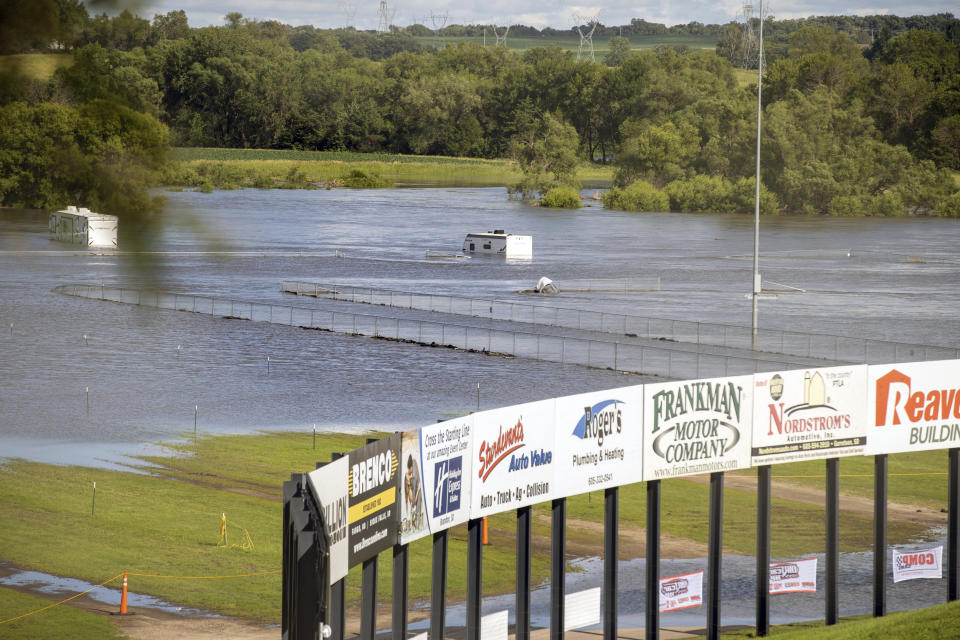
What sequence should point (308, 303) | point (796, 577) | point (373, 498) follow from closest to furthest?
point (373, 498) → point (796, 577) → point (308, 303)

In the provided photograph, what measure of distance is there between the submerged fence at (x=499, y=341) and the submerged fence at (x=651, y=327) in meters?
2.97

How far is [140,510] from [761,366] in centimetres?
3000

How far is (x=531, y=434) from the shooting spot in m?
20.5

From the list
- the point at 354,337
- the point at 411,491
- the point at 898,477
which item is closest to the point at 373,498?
the point at 411,491

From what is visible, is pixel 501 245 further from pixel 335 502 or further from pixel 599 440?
pixel 335 502

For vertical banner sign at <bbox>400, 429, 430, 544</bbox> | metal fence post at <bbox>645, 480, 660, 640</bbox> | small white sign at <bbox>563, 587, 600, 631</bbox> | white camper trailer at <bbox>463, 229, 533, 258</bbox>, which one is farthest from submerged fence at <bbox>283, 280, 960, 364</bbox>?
vertical banner sign at <bbox>400, 429, 430, 544</bbox>

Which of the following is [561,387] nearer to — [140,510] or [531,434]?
[140,510]

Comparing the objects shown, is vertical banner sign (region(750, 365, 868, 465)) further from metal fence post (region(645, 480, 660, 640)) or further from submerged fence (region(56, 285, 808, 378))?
submerged fence (region(56, 285, 808, 378))

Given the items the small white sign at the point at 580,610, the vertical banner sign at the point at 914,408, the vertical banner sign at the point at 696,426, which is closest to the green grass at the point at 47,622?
the small white sign at the point at 580,610

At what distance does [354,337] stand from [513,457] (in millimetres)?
51702

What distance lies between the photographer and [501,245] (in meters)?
115

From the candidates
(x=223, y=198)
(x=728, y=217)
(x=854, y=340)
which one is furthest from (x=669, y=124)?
(x=223, y=198)

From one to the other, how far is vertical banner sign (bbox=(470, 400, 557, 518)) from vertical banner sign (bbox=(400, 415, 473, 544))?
189mm

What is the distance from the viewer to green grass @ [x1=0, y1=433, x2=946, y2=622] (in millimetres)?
29359
